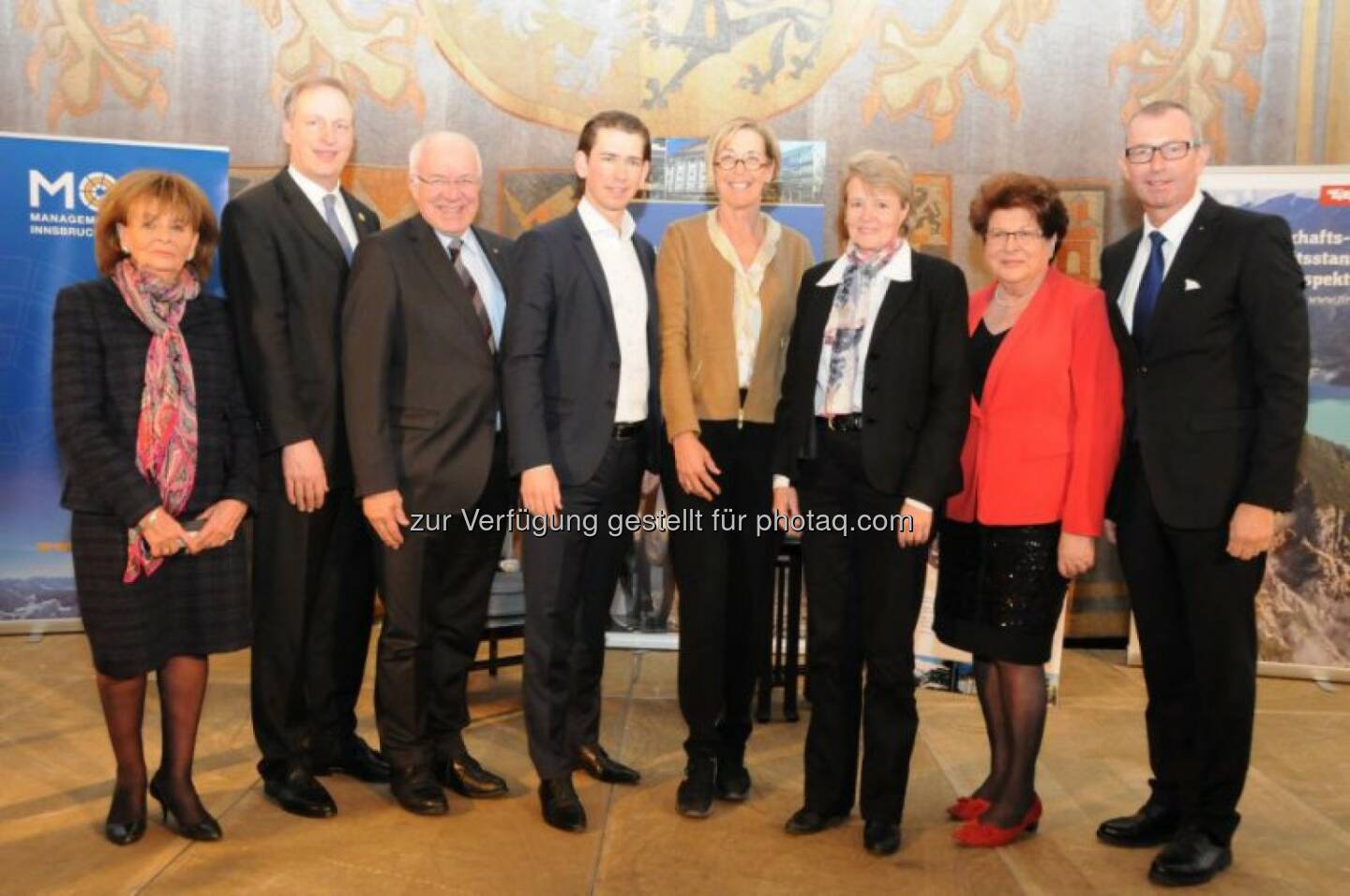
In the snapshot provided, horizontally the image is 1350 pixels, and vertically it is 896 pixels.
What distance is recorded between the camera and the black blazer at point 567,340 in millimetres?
3182

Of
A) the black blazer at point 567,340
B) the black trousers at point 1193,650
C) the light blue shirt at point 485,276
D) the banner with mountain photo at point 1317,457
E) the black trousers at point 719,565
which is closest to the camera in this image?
the black trousers at point 1193,650

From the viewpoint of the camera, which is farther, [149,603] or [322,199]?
[322,199]

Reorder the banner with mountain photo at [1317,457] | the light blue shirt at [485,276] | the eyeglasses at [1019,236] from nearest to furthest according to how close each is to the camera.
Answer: the eyeglasses at [1019,236], the light blue shirt at [485,276], the banner with mountain photo at [1317,457]

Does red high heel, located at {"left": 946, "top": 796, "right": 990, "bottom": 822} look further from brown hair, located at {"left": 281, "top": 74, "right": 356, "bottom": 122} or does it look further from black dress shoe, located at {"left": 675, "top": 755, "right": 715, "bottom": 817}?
brown hair, located at {"left": 281, "top": 74, "right": 356, "bottom": 122}

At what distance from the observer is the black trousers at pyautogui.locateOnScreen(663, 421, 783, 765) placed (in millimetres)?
3283

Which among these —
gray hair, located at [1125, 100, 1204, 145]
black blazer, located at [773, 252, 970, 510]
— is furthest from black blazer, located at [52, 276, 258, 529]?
gray hair, located at [1125, 100, 1204, 145]

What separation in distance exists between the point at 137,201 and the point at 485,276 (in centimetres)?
91

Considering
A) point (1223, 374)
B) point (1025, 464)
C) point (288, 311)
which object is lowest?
point (1025, 464)

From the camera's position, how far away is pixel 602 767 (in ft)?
12.0

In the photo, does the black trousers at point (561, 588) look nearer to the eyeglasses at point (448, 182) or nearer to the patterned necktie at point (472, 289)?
the patterned necktie at point (472, 289)

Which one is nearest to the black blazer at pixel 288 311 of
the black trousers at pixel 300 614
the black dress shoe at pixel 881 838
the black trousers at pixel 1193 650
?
the black trousers at pixel 300 614

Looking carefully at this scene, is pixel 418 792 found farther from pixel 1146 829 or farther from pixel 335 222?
pixel 1146 829

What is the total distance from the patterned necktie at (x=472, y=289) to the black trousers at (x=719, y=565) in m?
0.57

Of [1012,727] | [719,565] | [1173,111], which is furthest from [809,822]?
[1173,111]
